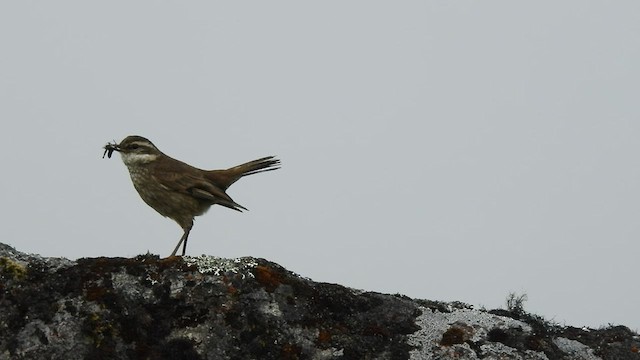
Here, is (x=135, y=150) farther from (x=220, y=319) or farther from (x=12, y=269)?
(x=220, y=319)

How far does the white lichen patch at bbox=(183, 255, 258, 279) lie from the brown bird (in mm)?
1835

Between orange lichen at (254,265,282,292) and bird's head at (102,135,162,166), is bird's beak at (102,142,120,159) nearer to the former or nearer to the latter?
bird's head at (102,135,162,166)

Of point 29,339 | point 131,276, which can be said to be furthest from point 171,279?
point 29,339

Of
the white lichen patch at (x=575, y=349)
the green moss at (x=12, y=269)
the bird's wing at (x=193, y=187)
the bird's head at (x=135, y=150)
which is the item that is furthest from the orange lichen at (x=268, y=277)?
the white lichen patch at (x=575, y=349)

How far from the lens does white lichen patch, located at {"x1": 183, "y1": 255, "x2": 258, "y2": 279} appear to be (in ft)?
24.2

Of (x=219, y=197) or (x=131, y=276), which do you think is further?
(x=219, y=197)

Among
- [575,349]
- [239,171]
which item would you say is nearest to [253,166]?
[239,171]

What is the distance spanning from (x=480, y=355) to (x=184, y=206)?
4304 mm

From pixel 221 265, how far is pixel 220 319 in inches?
29.9

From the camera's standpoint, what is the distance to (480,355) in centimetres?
728

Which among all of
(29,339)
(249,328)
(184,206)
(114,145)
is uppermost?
(114,145)

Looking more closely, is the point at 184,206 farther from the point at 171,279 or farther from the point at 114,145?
the point at 171,279

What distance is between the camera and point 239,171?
1028 cm

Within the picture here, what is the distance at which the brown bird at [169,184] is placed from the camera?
374 inches
